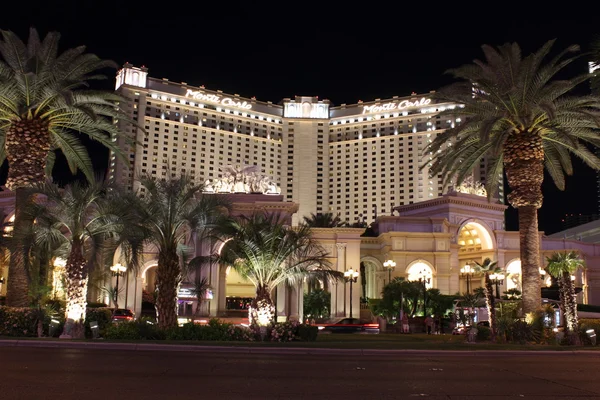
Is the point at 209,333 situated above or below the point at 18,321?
below

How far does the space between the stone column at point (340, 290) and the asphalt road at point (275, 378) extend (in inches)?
1714

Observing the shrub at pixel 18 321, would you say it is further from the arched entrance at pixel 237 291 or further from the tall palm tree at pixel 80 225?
the arched entrance at pixel 237 291

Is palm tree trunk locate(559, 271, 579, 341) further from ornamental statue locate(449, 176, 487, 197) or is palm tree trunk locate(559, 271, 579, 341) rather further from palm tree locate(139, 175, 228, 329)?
ornamental statue locate(449, 176, 487, 197)

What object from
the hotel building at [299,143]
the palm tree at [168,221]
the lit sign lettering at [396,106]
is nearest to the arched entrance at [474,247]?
the hotel building at [299,143]

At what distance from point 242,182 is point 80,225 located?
141ft

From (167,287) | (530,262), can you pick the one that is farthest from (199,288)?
(530,262)

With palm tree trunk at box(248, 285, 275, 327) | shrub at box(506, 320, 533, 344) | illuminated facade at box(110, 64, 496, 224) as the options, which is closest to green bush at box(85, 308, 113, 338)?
palm tree trunk at box(248, 285, 275, 327)

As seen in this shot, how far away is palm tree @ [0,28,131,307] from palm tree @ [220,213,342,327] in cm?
846

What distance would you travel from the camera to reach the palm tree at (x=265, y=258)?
2800 centimetres

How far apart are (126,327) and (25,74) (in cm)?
1150

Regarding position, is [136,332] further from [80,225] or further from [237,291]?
[237,291]

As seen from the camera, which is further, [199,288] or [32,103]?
[199,288]

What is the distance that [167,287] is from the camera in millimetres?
27047

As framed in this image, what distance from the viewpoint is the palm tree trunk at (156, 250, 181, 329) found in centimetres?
2673
